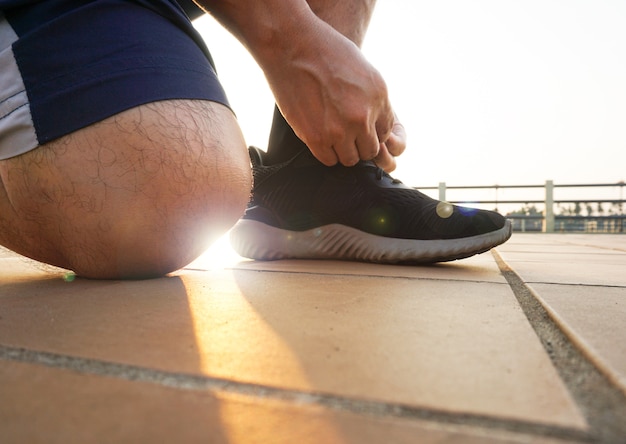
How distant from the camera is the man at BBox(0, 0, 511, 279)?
72 centimetres

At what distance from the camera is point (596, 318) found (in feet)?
1.53

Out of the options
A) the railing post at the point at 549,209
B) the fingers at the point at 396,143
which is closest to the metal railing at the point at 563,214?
the railing post at the point at 549,209

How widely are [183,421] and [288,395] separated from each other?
0.21ft

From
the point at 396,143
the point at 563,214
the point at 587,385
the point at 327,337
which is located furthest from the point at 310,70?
the point at 563,214

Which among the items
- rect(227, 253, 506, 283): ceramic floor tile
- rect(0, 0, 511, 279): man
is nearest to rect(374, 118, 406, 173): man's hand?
rect(0, 0, 511, 279): man

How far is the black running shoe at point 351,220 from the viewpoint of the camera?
39.9 inches

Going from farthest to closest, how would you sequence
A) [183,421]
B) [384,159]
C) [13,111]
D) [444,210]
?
[384,159], [444,210], [13,111], [183,421]

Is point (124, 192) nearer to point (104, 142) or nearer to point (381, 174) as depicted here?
point (104, 142)

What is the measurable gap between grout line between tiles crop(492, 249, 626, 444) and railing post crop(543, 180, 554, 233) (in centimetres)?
804

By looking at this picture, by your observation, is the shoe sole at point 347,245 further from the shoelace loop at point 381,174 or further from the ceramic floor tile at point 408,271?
the shoelace loop at point 381,174

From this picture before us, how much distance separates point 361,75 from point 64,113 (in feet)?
1.74

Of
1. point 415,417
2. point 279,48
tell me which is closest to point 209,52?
point 279,48

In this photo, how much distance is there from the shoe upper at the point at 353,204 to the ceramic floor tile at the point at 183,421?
2.69 feet

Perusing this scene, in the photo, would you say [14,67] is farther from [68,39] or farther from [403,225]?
[403,225]
